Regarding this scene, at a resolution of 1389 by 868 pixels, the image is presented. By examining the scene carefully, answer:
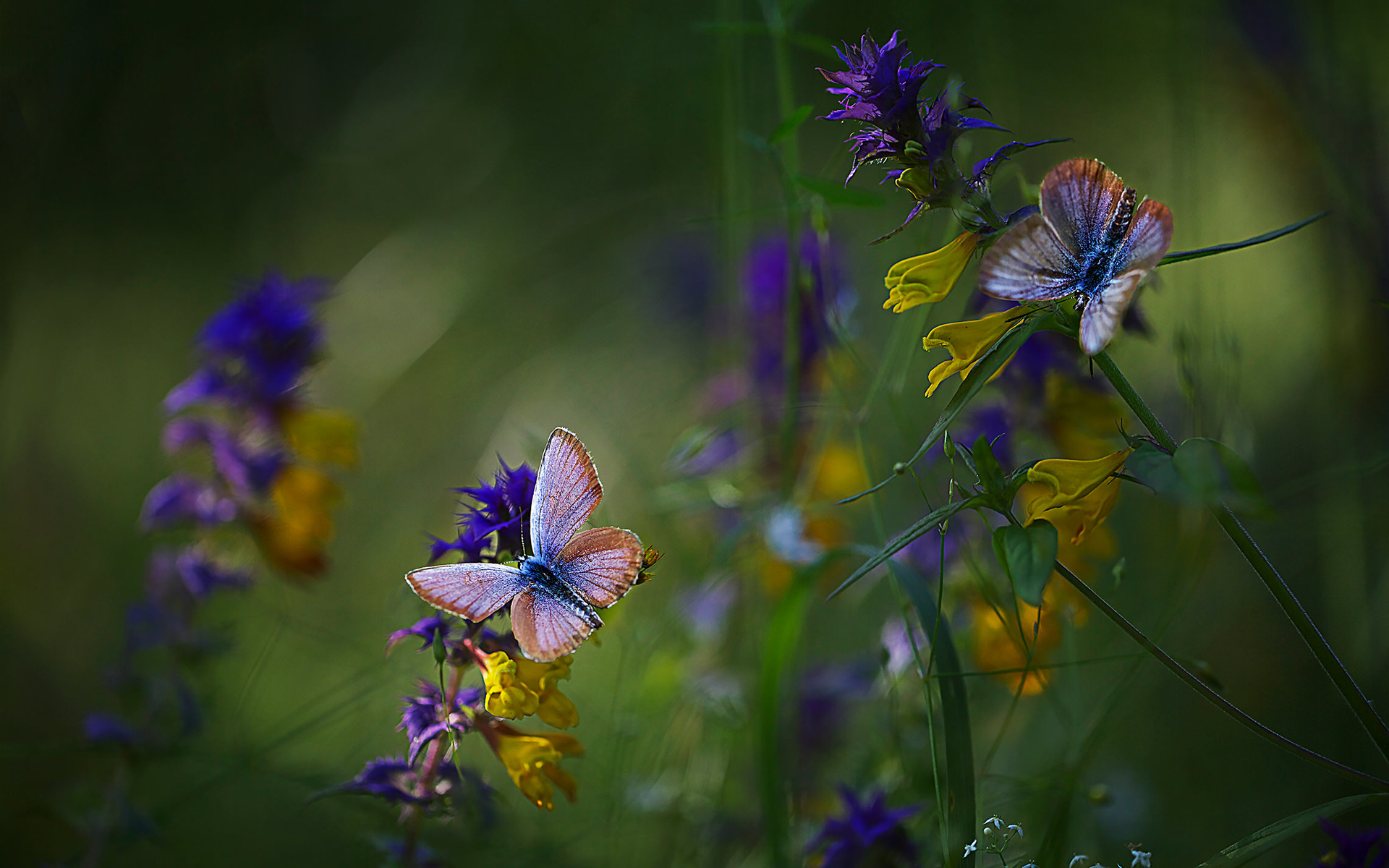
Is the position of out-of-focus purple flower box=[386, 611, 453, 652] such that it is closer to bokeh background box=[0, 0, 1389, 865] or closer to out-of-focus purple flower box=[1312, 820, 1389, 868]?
bokeh background box=[0, 0, 1389, 865]

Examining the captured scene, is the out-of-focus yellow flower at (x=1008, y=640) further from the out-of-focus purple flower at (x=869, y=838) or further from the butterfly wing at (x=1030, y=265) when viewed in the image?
the butterfly wing at (x=1030, y=265)

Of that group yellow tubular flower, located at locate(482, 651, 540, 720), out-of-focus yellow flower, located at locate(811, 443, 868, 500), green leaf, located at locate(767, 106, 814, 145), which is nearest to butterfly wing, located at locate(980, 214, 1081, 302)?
green leaf, located at locate(767, 106, 814, 145)

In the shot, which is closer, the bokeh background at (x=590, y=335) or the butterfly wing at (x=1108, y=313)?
the butterfly wing at (x=1108, y=313)

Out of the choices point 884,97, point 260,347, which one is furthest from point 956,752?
point 260,347

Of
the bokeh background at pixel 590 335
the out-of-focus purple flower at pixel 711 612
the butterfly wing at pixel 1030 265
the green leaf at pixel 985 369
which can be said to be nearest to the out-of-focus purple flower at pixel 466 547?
the bokeh background at pixel 590 335

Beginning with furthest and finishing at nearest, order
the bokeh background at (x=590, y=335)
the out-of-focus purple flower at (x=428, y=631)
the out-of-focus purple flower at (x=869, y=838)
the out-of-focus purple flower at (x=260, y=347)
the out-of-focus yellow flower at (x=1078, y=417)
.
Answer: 1. the out-of-focus purple flower at (x=260, y=347)
2. the bokeh background at (x=590, y=335)
3. the out-of-focus yellow flower at (x=1078, y=417)
4. the out-of-focus purple flower at (x=869, y=838)
5. the out-of-focus purple flower at (x=428, y=631)
